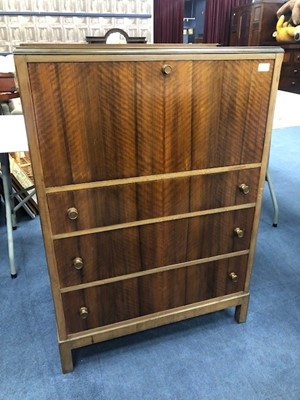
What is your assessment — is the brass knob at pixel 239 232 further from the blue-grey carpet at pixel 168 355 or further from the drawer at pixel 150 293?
the blue-grey carpet at pixel 168 355

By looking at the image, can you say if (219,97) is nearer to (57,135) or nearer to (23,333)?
(57,135)

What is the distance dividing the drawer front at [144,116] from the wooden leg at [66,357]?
61 centimetres

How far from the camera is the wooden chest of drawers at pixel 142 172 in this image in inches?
33.4

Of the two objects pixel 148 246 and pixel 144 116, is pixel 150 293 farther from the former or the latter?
pixel 144 116

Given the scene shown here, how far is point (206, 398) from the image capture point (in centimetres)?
111

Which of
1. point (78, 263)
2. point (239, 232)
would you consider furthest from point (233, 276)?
point (78, 263)

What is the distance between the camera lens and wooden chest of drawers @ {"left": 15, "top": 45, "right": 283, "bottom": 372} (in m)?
0.85

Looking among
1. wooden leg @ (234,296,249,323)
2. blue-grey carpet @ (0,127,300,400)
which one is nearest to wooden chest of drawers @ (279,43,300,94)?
blue-grey carpet @ (0,127,300,400)

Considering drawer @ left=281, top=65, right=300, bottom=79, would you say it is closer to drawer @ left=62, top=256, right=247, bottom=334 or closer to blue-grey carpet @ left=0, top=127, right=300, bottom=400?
blue-grey carpet @ left=0, top=127, right=300, bottom=400

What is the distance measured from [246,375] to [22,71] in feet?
3.99


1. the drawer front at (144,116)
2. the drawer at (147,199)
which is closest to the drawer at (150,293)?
the drawer at (147,199)

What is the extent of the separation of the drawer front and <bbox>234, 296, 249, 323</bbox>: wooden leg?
64cm

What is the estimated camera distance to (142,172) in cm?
99

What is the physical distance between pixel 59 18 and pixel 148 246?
4.39m
